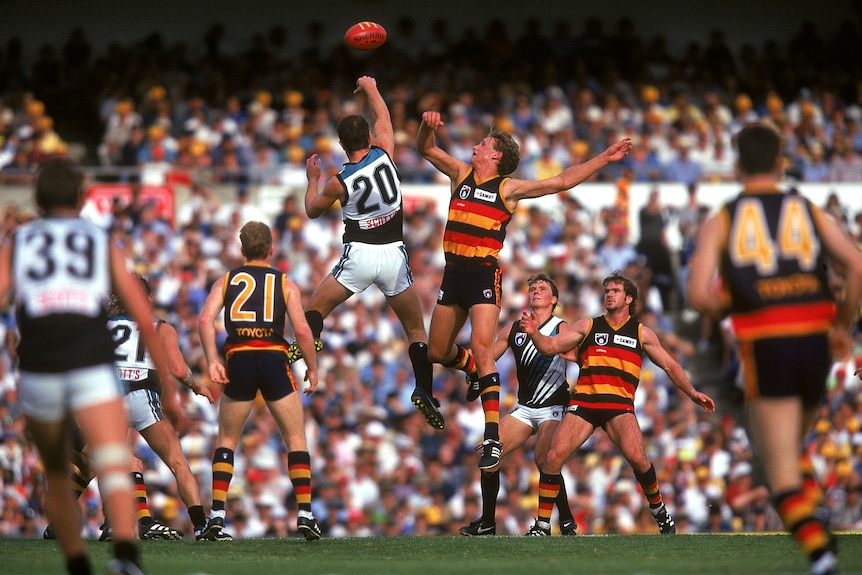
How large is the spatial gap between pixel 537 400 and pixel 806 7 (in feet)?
53.4

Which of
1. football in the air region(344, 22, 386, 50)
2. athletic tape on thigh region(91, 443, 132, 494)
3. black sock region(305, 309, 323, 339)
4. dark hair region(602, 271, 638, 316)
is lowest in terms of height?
athletic tape on thigh region(91, 443, 132, 494)

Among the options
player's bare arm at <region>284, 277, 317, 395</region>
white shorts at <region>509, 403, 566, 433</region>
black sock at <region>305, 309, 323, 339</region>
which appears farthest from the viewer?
white shorts at <region>509, 403, 566, 433</region>

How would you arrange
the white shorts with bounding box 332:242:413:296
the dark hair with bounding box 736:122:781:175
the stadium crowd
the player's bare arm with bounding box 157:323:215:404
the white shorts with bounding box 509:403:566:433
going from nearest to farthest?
the dark hair with bounding box 736:122:781:175 → the player's bare arm with bounding box 157:323:215:404 → the white shorts with bounding box 332:242:413:296 → the white shorts with bounding box 509:403:566:433 → the stadium crowd

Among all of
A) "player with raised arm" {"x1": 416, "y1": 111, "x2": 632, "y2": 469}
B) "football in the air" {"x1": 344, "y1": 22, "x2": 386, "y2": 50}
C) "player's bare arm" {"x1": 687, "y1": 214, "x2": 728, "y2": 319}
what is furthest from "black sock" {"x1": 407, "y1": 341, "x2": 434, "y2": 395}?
"player's bare arm" {"x1": 687, "y1": 214, "x2": 728, "y2": 319}

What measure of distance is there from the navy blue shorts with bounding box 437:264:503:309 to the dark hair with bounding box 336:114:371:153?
126 cm

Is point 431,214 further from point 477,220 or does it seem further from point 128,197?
point 477,220

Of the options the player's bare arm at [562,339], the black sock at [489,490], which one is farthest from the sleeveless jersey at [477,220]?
the black sock at [489,490]

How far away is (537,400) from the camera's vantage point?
38.5ft

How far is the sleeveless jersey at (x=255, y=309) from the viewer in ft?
31.9

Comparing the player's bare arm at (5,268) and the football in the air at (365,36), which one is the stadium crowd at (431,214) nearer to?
the football in the air at (365,36)

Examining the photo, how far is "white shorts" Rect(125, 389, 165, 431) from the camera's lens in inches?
419

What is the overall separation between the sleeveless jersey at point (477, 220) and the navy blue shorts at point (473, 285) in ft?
0.22

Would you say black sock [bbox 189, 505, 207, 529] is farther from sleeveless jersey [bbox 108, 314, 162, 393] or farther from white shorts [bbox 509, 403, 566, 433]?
white shorts [bbox 509, 403, 566, 433]

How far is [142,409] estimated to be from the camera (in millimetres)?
10648
